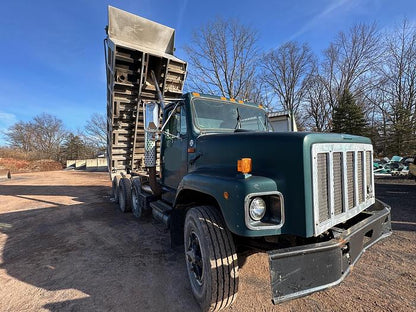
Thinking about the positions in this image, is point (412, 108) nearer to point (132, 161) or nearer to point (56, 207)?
point (132, 161)

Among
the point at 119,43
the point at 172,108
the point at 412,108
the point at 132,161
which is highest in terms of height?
the point at 412,108

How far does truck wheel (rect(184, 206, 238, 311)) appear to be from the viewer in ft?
6.90

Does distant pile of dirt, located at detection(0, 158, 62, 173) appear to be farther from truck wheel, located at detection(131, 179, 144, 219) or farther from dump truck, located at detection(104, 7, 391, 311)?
dump truck, located at detection(104, 7, 391, 311)

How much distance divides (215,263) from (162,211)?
6.31 feet

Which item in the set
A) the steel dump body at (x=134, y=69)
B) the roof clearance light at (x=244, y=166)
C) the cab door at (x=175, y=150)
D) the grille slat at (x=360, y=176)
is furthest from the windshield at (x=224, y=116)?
the steel dump body at (x=134, y=69)

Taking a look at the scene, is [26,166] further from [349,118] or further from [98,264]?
[349,118]

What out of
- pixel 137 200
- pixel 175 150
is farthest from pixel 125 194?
pixel 175 150

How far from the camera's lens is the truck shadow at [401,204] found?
15.3 ft

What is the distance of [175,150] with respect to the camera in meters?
3.90

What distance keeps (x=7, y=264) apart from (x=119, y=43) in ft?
14.8

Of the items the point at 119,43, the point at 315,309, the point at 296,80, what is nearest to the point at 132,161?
the point at 119,43

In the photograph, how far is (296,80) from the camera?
27516 millimetres

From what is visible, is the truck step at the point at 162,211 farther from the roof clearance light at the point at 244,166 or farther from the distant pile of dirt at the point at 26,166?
the distant pile of dirt at the point at 26,166

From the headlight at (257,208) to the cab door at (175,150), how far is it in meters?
1.66
